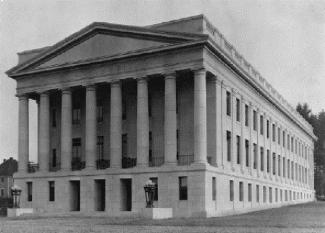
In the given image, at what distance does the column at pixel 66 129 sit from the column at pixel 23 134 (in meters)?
4.46

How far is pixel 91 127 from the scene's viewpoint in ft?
152

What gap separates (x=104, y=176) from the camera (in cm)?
4472

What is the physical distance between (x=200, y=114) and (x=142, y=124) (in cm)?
520

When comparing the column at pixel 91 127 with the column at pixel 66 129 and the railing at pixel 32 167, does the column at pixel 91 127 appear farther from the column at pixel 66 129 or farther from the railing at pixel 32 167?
the railing at pixel 32 167

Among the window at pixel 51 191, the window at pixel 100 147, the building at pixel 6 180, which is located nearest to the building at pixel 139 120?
the window at pixel 51 191

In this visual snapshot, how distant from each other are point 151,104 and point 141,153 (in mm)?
5619

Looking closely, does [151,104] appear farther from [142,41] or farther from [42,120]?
[42,120]

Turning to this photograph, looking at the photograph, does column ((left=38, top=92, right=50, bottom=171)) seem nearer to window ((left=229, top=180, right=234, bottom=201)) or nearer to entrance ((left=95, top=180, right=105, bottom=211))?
entrance ((left=95, top=180, right=105, bottom=211))

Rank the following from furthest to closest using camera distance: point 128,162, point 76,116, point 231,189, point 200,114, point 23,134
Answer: point 76,116 < point 23,134 < point 231,189 < point 128,162 < point 200,114

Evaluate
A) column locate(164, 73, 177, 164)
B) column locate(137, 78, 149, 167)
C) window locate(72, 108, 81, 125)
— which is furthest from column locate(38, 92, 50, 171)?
column locate(164, 73, 177, 164)

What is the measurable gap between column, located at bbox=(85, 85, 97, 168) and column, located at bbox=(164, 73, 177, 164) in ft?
24.1

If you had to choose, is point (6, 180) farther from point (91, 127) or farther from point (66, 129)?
point (91, 127)

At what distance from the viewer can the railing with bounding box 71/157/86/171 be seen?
47969 millimetres

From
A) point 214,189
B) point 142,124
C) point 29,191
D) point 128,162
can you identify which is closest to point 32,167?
point 29,191
